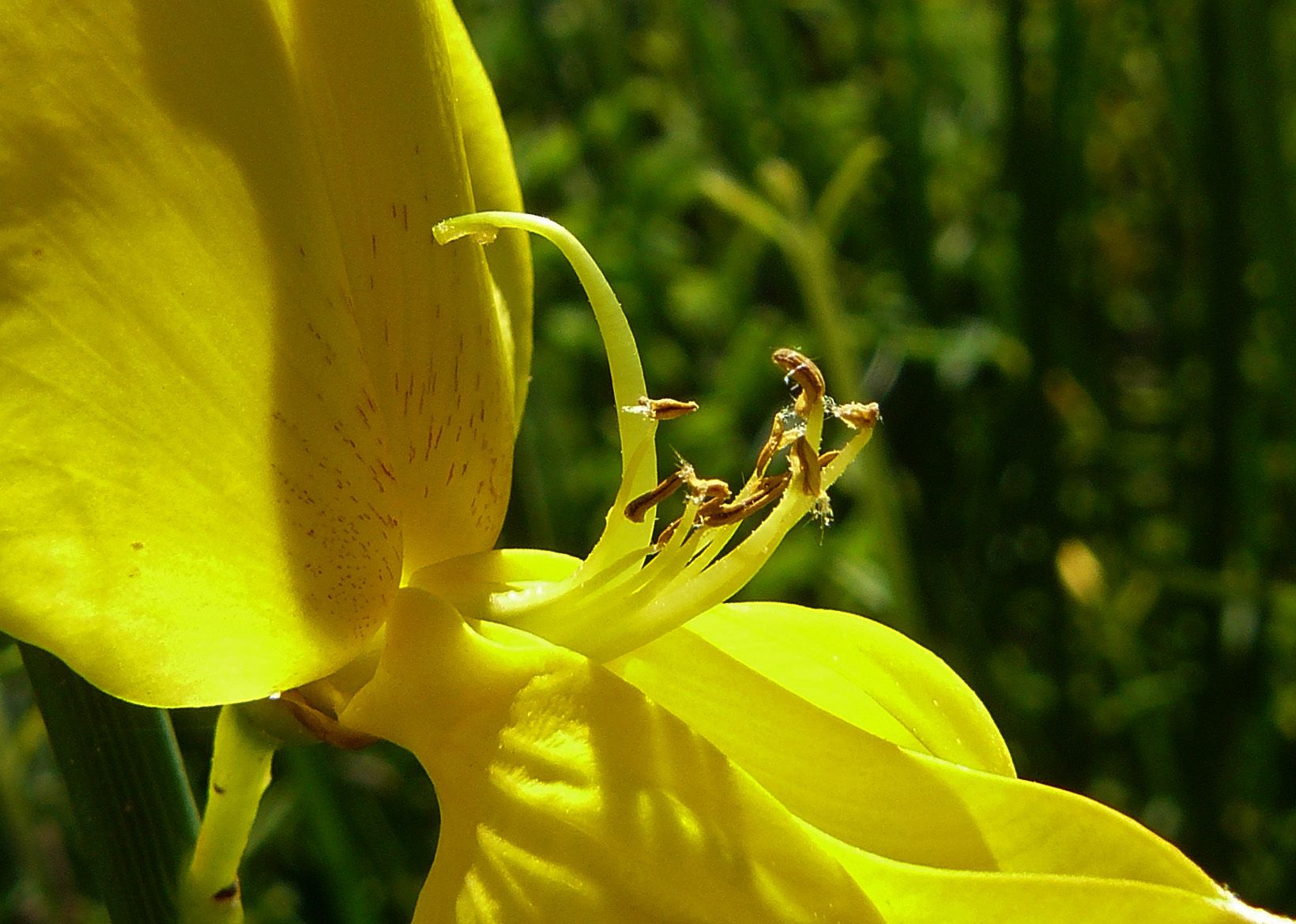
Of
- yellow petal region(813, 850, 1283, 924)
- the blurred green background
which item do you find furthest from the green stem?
the blurred green background

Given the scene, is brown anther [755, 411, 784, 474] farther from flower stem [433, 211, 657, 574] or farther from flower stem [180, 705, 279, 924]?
flower stem [180, 705, 279, 924]

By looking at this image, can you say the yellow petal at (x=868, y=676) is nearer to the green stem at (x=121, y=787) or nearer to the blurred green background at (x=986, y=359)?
the green stem at (x=121, y=787)

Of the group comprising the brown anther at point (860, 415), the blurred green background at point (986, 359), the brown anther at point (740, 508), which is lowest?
the blurred green background at point (986, 359)

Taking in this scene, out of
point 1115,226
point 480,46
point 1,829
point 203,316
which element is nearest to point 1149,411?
point 1115,226

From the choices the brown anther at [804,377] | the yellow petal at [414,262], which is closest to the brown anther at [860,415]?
the brown anther at [804,377]

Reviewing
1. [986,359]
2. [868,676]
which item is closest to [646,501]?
[868,676]

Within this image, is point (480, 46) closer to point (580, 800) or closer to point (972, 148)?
point (972, 148)

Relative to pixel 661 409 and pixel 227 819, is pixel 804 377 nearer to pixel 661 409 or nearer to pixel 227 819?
pixel 661 409

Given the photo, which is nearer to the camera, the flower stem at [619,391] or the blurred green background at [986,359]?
the flower stem at [619,391]
